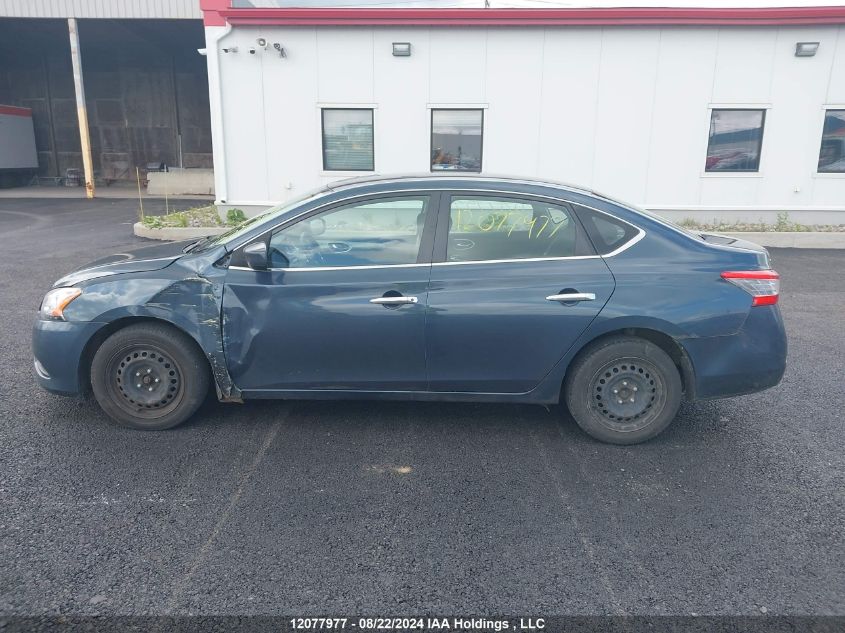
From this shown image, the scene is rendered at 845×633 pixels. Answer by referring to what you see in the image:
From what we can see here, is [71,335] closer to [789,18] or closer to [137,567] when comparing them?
[137,567]

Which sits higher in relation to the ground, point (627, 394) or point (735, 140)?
point (735, 140)

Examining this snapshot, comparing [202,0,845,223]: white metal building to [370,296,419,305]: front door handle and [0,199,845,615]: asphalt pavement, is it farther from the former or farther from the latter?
[370,296,419,305]: front door handle

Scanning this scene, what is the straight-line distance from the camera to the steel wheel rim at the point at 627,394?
4129mm

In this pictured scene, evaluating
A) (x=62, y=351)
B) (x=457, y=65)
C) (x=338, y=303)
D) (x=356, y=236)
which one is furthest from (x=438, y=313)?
(x=457, y=65)

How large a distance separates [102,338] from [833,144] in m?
14.0

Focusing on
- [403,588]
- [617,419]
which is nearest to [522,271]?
[617,419]

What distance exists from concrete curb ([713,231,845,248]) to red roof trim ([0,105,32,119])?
2794 centimetres

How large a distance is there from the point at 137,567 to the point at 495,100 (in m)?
11.7

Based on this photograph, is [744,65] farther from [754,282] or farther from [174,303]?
[174,303]

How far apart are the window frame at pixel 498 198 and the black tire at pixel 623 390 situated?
63cm

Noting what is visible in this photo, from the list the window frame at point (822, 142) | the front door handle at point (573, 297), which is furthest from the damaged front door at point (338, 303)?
the window frame at point (822, 142)

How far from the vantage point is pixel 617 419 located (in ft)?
13.7

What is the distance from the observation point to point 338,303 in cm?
406

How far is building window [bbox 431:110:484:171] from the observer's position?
13.1 meters
